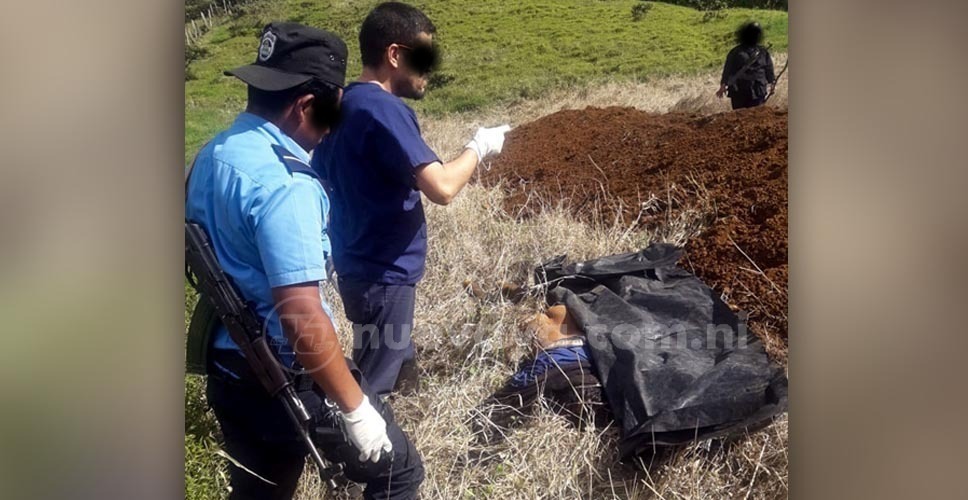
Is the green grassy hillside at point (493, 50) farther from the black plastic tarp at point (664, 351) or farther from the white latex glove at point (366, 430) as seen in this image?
the white latex glove at point (366, 430)

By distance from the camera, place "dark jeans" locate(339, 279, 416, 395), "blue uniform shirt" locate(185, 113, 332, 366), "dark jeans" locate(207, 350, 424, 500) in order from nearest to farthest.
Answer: "blue uniform shirt" locate(185, 113, 332, 366)
"dark jeans" locate(207, 350, 424, 500)
"dark jeans" locate(339, 279, 416, 395)

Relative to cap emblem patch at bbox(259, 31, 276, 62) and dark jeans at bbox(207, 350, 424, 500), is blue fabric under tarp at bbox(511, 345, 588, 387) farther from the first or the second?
cap emblem patch at bbox(259, 31, 276, 62)

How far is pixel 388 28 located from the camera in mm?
2611

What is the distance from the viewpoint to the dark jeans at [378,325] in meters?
2.64

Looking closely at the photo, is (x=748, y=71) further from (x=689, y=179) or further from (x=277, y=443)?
(x=277, y=443)

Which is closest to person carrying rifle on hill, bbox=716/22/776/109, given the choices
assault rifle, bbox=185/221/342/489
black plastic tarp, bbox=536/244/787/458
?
black plastic tarp, bbox=536/244/787/458

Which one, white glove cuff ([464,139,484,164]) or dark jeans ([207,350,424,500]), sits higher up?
white glove cuff ([464,139,484,164])

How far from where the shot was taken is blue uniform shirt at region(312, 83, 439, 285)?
255 centimetres

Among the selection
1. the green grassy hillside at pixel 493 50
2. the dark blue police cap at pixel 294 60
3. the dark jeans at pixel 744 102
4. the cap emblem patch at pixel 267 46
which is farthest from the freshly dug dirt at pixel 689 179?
the cap emblem patch at pixel 267 46

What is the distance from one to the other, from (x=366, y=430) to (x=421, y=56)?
1.23m

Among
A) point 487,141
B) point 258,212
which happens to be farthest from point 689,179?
point 258,212

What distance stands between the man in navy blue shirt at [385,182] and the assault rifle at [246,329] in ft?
0.89
